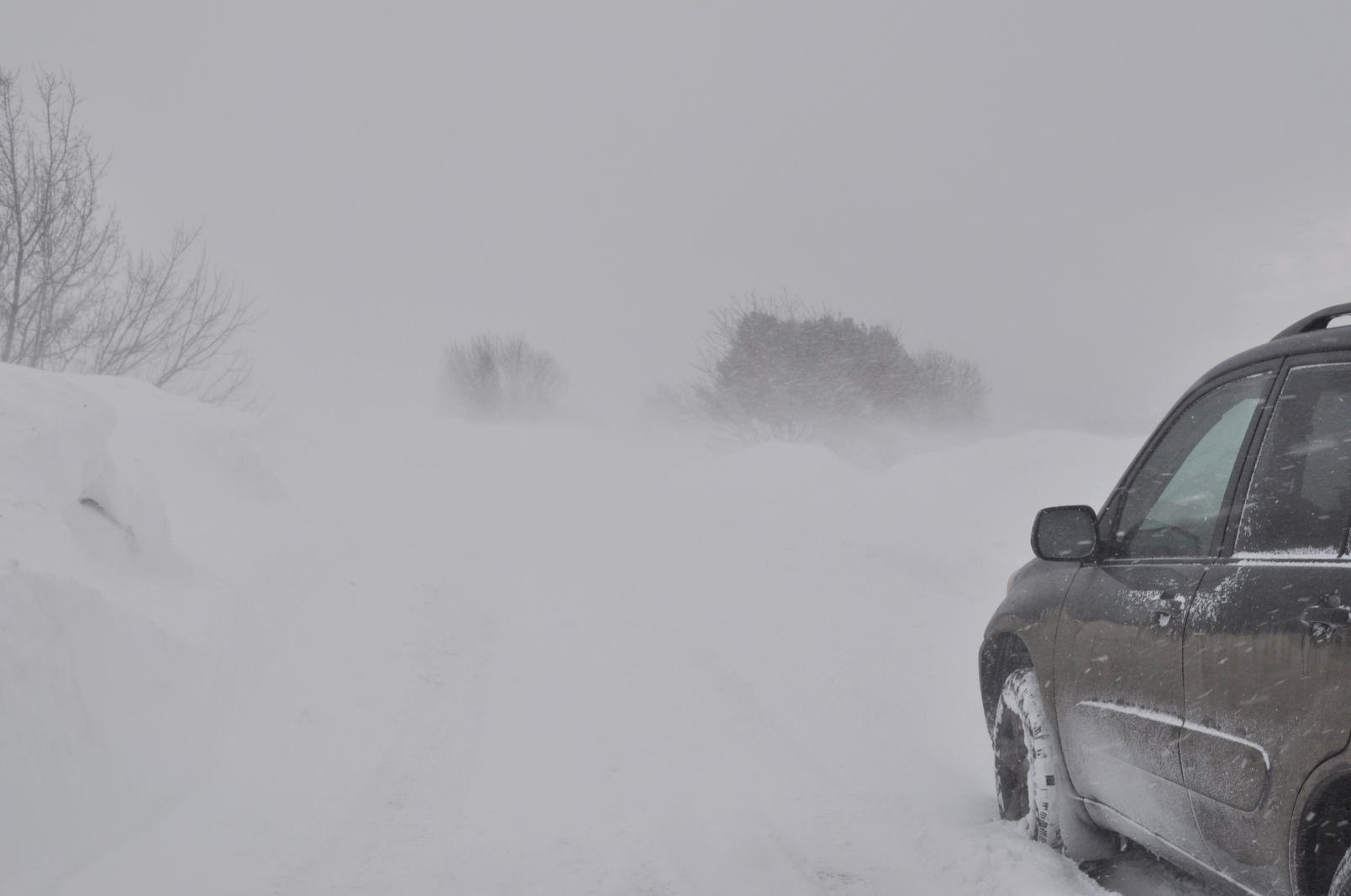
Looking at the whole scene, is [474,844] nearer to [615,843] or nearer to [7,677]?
[615,843]

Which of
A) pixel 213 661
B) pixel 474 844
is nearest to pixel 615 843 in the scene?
pixel 474 844

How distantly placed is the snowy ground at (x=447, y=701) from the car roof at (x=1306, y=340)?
195 cm

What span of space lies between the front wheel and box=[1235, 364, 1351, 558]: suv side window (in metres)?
1.46

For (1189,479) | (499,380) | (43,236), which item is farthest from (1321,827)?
(499,380)

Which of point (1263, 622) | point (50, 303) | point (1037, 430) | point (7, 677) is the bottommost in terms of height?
point (7, 677)

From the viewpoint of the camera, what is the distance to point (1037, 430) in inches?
665

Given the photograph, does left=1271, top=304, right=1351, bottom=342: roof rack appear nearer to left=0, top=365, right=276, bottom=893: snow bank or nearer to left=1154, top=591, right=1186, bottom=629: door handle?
left=1154, top=591, right=1186, bottom=629: door handle

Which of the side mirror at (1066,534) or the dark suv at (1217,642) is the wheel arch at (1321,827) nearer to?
the dark suv at (1217,642)

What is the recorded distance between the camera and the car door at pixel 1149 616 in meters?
2.61

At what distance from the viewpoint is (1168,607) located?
8.73ft

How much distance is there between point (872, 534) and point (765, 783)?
8.77 meters

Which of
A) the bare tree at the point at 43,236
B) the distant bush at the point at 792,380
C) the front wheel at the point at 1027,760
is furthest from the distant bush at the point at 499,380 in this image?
the front wheel at the point at 1027,760

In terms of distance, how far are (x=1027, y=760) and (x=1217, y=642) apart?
5.61 ft

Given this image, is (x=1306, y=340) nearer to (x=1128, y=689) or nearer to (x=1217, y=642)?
(x=1217, y=642)
